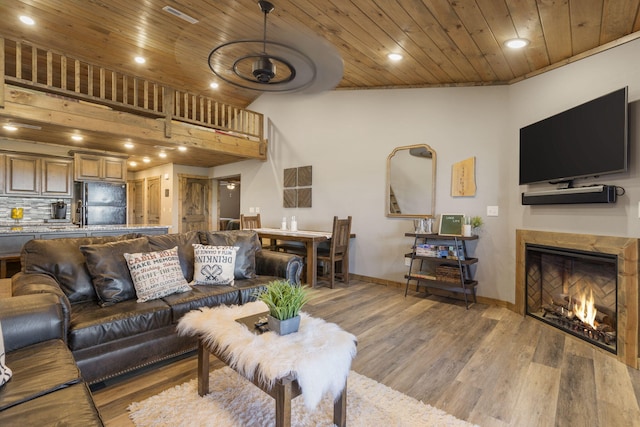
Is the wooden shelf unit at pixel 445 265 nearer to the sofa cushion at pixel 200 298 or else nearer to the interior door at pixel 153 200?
the sofa cushion at pixel 200 298

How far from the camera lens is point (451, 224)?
395 cm

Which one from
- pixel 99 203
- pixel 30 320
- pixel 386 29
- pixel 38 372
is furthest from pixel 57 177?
pixel 386 29

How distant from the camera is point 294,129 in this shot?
5938 mm

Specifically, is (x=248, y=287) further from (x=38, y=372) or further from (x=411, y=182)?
(x=411, y=182)

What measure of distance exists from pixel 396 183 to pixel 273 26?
2.73m

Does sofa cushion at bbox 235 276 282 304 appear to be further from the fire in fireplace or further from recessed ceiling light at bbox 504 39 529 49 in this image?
recessed ceiling light at bbox 504 39 529 49

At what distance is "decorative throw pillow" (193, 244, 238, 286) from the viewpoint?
2.73 m

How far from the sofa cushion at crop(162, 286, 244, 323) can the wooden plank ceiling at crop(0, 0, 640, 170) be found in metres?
2.03

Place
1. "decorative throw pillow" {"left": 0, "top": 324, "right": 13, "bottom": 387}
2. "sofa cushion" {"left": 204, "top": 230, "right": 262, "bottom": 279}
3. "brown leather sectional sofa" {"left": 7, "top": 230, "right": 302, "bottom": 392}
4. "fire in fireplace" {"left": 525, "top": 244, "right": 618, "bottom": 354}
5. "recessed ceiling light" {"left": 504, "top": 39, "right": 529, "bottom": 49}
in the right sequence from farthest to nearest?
"sofa cushion" {"left": 204, "top": 230, "right": 262, "bottom": 279} < "recessed ceiling light" {"left": 504, "top": 39, "right": 529, "bottom": 49} < "fire in fireplace" {"left": 525, "top": 244, "right": 618, "bottom": 354} < "brown leather sectional sofa" {"left": 7, "top": 230, "right": 302, "bottom": 392} < "decorative throw pillow" {"left": 0, "top": 324, "right": 13, "bottom": 387}

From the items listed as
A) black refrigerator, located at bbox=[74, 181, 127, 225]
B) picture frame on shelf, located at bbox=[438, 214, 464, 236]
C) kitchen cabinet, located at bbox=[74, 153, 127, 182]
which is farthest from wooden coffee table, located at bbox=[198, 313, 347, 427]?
kitchen cabinet, located at bbox=[74, 153, 127, 182]

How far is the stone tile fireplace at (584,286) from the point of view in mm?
2361

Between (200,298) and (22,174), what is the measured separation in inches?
215

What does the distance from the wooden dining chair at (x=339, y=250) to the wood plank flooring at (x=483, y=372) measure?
1169 mm

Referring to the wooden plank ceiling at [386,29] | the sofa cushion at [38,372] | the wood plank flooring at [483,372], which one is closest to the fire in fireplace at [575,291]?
the wood plank flooring at [483,372]
